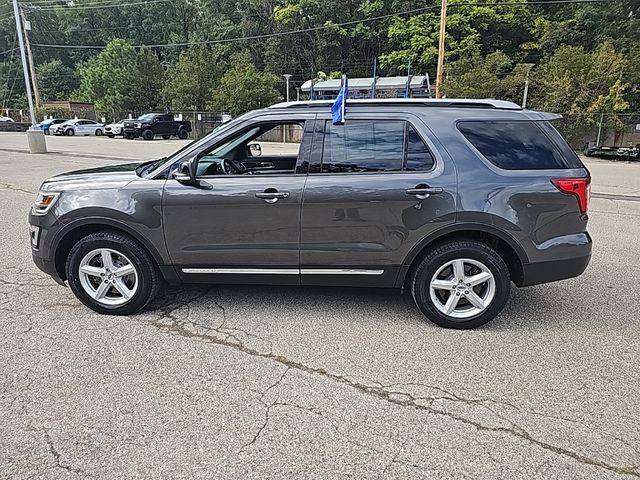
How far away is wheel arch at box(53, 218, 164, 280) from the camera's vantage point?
3879 millimetres

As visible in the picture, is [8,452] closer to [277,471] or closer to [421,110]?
[277,471]

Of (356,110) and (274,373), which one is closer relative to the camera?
(274,373)

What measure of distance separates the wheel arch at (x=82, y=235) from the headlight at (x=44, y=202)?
26 centimetres

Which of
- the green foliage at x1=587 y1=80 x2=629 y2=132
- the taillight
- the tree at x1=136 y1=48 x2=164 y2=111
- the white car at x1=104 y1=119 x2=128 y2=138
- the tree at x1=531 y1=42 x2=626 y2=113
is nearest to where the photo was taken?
the taillight

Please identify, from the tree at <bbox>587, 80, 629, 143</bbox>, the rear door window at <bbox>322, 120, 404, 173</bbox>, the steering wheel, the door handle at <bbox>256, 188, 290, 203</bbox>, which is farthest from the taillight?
the tree at <bbox>587, 80, 629, 143</bbox>

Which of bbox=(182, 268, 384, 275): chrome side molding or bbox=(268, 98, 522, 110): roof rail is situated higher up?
bbox=(268, 98, 522, 110): roof rail

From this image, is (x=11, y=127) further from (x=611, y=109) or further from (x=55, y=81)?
(x=611, y=109)

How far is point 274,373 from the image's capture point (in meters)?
3.18

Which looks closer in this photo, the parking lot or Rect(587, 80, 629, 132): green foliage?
the parking lot

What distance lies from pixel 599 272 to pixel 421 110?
10.4ft

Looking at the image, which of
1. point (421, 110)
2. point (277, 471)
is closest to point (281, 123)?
point (421, 110)

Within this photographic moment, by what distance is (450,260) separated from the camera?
377 centimetres

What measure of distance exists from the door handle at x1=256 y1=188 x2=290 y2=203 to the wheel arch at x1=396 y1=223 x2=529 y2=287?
113 cm

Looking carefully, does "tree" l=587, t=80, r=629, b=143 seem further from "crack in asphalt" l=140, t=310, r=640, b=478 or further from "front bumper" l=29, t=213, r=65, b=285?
"front bumper" l=29, t=213, r=65, b=285
